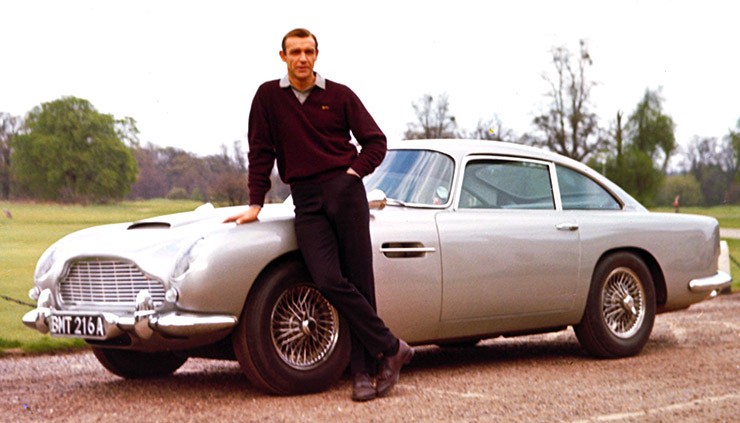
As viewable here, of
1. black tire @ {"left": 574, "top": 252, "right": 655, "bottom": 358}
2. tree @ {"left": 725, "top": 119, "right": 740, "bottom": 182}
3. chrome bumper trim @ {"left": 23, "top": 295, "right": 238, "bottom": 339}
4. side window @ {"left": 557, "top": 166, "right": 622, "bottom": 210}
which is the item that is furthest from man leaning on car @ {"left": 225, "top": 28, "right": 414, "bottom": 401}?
tree @ {"left": 725, "top": 119, "right": 740, "bottom": 182}

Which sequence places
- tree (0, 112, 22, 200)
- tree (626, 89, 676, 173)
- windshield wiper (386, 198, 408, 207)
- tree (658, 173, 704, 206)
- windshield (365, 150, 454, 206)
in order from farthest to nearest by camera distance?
tree (626, 89, 676, 173) → tree (658, 173, 704, 206) → tree (0, 112, 22, 200) → windshield (365, 150, 454, 206) → windshield wiper (386, 198, 408, 207)

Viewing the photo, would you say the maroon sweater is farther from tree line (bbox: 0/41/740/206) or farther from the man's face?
tree line (bbox: 0/41/740/206)

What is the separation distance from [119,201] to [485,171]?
5528mm

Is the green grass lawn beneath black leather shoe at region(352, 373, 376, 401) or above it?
above

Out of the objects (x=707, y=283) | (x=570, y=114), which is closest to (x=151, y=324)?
(x=707, y=283)

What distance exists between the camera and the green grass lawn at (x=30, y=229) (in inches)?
377

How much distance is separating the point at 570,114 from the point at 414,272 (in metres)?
38.9

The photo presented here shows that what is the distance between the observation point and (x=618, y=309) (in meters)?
7.44

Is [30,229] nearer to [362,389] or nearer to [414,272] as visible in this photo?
[414,272]

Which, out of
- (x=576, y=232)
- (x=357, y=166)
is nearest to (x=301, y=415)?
(x=357, y=166)

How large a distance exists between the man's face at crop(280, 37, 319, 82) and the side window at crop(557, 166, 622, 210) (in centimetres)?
273

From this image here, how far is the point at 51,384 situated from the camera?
6.11 meters

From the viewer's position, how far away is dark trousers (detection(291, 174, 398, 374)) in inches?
212

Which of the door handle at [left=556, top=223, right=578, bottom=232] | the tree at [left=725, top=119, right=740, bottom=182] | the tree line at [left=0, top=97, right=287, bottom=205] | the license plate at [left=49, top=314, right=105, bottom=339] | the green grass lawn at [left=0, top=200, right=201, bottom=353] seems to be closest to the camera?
the license plate at [left=49, top=314, right=105, bottom=339]
